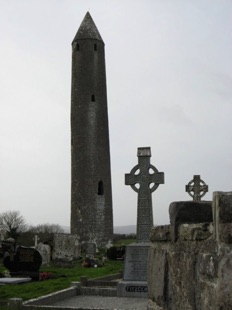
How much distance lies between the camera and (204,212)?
264 cm

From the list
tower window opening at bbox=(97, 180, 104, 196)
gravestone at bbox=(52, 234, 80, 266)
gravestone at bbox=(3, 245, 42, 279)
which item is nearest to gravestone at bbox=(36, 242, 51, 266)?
gravestone at bbox=(52, 234, 80, 266)

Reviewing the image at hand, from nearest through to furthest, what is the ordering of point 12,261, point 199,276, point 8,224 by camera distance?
point 199,276 < point 12,261 < point 8,224

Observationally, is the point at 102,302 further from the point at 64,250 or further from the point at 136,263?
the point at 64,250

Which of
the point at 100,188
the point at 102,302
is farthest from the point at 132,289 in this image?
the point at 100,188

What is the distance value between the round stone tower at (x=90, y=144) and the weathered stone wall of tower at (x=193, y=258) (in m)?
33.2

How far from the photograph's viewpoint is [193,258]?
2.44 meters

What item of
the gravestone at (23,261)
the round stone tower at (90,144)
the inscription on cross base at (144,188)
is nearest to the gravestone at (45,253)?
the gravestone at (23,261)

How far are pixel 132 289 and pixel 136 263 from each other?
1.98 feet

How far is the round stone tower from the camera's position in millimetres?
36406

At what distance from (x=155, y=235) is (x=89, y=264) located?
1811 cm

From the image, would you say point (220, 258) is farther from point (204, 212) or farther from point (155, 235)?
point (155, 235)

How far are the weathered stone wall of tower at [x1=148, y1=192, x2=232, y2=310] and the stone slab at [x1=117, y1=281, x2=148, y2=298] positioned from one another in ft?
25.7

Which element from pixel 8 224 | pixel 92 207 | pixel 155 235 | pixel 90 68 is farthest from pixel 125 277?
pixel 8 224

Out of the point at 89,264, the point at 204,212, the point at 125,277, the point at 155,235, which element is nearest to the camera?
the point at 204,212
